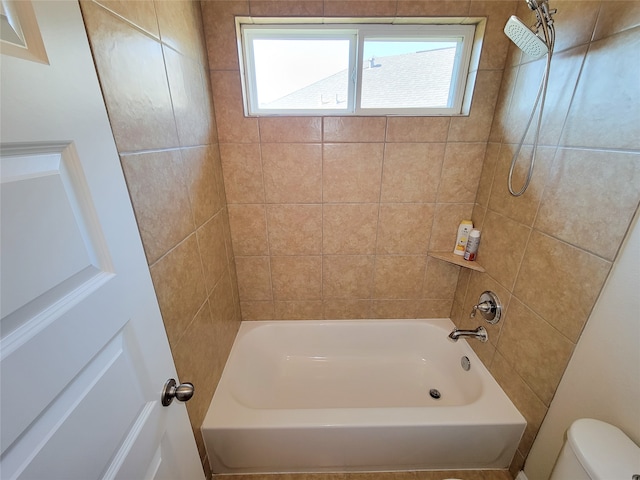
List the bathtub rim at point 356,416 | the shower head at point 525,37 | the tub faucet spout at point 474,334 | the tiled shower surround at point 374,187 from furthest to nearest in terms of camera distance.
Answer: the tub faucet spout at point 474,334
the bathtub rim at point 356,416
the shower head at point 525,37
the tiled shower surround at point 374,187

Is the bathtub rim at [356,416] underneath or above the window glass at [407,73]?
underneath

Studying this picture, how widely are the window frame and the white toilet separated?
4.42 ft

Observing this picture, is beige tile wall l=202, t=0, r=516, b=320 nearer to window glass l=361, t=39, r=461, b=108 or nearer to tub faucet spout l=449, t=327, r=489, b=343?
window glass l=361, t=39, r=461, b=108

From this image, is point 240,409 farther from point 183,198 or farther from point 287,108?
point 287,108

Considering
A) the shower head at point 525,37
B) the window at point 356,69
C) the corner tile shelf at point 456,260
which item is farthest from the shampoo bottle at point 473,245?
the shower head at point 525,37

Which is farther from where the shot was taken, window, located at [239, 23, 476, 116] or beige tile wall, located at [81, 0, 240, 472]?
window, located at [239, 23, 476, 116]

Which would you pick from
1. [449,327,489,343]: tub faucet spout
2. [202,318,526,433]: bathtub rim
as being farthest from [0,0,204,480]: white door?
[449,327,489,343]: tub faucet spout

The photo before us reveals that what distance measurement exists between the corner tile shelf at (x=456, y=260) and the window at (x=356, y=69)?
78cm

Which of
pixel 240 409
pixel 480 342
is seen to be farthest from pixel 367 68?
pixel 240 409

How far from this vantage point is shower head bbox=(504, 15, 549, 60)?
88 cm

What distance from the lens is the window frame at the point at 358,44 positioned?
1271 mm

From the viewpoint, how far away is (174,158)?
0.89 metres

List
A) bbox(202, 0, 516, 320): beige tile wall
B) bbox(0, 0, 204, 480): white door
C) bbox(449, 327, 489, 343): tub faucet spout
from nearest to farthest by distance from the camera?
1. bbox(0, 0, 204, 480): white door
2. bbox(202, 0, 516, 320): beige tile wall
3. bbox(449, 327, 489, 343): tub faucet spout

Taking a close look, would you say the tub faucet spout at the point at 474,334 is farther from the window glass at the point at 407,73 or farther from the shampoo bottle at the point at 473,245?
the window glass at the point at 407,73
